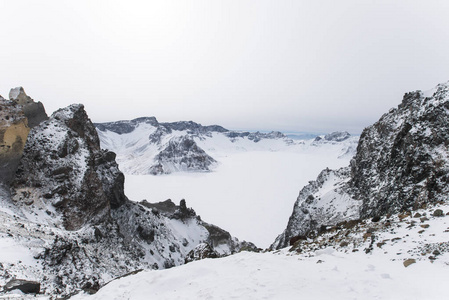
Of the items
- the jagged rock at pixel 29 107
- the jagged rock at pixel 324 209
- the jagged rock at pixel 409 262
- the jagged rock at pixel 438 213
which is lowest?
the jagged rock at pixel 324 209

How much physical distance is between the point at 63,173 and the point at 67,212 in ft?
18.4

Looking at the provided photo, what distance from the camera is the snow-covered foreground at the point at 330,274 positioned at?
321 inches

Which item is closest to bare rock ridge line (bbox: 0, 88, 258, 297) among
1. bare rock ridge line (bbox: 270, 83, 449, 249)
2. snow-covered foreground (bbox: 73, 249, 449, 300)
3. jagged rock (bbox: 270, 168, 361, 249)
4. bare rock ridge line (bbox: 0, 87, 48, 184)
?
bare rock ridge line (bbox: 0, 87, 48, 184)

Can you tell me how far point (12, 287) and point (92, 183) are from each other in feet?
80.2

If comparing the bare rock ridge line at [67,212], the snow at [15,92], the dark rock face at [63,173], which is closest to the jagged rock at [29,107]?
the snow at [15,92]

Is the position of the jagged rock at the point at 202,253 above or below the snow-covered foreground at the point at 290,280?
below

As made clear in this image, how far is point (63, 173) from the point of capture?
105 feet

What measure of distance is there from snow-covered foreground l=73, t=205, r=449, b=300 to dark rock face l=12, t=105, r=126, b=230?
23.1 meters

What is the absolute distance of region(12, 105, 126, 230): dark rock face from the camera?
1153 inches

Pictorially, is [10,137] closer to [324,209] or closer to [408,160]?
[408,160]

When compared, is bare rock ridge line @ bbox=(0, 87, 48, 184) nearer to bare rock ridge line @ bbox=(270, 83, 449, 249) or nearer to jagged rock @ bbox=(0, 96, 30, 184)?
jagged rock @ bbox=(0, 96, 30, 184)

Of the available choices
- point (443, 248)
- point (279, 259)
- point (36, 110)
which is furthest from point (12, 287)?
point (36, 110)

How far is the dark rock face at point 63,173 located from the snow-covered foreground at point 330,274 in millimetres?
23051

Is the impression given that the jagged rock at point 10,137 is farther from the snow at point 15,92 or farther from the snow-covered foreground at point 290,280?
the snow-covered foreground at point 290,280
